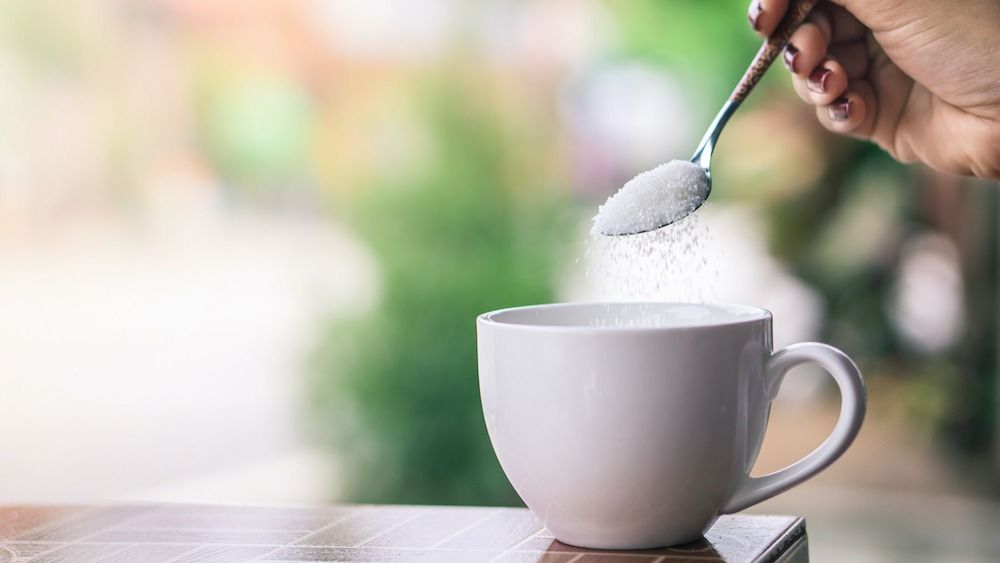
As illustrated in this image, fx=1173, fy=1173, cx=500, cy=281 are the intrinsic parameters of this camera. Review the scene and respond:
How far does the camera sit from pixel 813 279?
10.5 ft

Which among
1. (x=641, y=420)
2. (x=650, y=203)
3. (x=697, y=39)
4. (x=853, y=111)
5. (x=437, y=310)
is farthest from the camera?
(x=697, y=39)

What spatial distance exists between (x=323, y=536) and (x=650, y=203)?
354 mm

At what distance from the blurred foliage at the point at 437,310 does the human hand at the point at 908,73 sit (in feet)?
4.47

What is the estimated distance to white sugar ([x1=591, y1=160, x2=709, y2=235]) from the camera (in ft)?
2.89

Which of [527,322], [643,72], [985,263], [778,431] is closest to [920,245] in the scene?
[985,263]

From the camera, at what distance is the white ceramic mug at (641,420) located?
668 millimetres

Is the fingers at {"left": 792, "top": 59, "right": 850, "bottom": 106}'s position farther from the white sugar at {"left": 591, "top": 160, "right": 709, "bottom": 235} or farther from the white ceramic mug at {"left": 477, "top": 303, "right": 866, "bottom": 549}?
the white ceramic mug at {"left": 477, "top": 303, "right": 866, "bottom": 549}

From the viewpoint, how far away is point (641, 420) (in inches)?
26.4

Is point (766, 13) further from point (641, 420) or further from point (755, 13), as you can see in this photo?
point (641, 420)

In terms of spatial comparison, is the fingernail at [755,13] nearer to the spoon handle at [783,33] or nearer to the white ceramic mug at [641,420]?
the spoon handle at [783,33]

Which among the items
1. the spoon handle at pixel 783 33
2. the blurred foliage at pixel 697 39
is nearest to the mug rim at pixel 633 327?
the spoon handle at pixel 783 33

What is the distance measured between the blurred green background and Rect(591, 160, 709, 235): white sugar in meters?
1.58

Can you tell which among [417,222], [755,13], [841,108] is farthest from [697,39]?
[755,13]

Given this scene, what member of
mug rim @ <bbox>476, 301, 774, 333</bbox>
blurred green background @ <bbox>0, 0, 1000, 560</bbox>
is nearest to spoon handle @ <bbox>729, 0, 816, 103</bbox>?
mug rim @ <bbox>476, 301, 774, 333</bbox>
